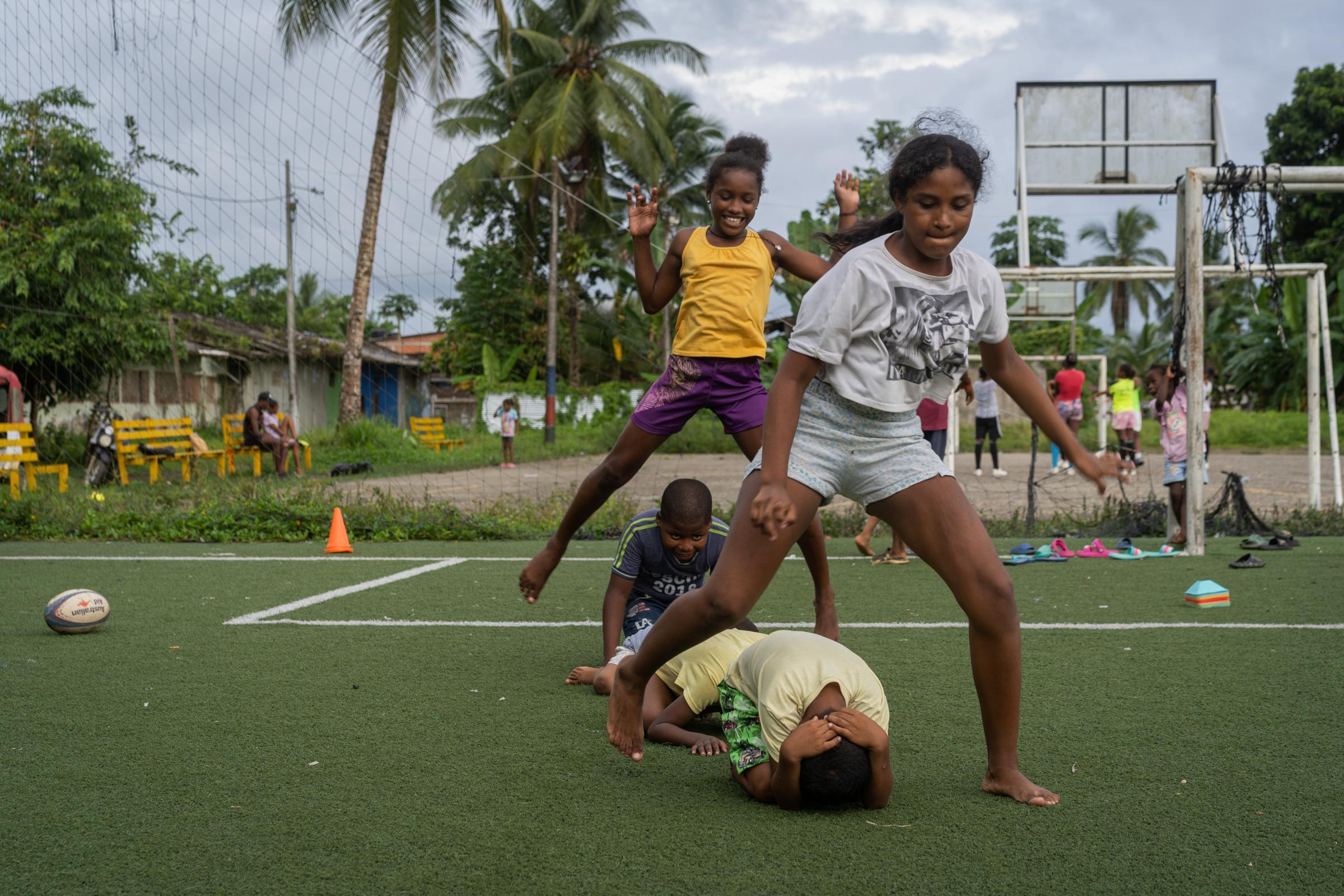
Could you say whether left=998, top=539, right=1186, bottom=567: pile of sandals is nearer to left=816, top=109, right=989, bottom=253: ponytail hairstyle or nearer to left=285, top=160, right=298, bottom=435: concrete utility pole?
left=816, top=109, right=989, bottom=253: ponytail hairstyle

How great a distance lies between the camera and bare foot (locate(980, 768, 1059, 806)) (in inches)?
113

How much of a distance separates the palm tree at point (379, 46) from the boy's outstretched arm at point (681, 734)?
623 inches

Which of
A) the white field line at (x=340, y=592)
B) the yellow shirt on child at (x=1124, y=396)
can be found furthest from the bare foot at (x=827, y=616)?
the yellow shirt on child at (x=1124, y=396)

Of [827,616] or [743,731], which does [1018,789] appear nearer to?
[743,731]

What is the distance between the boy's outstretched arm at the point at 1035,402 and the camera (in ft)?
9.90

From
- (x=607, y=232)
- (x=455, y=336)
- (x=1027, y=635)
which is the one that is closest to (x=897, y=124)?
(x=607, y=232)

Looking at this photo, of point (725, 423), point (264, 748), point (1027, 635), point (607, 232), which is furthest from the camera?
point (607, 232)

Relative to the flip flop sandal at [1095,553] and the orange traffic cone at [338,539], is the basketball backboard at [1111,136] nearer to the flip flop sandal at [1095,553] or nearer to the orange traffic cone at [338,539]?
the flip flop sandal at [1095,553]

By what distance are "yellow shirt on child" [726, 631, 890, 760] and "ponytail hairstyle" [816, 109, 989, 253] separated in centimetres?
122

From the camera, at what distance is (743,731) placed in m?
3.07

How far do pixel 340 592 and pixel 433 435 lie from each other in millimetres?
17746

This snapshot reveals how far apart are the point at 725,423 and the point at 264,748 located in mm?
2191

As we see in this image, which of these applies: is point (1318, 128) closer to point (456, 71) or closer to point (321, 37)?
point (456, 71)

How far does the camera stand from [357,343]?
764 inches
